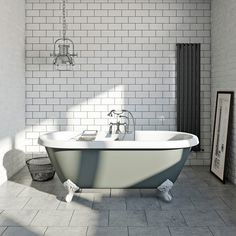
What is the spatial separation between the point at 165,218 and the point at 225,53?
8.93 ft

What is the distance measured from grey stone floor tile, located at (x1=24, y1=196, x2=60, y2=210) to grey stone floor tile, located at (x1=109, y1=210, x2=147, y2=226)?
0.70 m

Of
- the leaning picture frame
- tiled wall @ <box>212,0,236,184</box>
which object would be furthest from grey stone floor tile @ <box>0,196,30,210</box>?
tiled wall @ <box>212,0,236,184</box>

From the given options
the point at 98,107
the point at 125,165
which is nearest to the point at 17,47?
the point at 98,107

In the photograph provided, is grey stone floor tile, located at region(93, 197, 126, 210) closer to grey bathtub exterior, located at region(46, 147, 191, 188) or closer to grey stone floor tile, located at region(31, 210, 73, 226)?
grey bathtub exterior, located at region(46, 147, 191, 188)

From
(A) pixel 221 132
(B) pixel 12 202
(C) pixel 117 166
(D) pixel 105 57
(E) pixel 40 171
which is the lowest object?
(B) pixel 12 202

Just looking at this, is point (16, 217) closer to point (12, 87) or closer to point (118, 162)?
point (118, 162)

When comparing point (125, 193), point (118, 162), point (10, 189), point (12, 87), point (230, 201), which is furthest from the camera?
point (12, 87)

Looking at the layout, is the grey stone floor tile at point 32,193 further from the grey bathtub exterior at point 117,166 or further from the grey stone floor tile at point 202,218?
the grey stone floor tile at point 202,218

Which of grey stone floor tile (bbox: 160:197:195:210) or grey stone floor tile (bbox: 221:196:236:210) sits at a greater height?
grey stone floor tile (bbox: 221:196:236:210)

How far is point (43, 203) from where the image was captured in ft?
13.3

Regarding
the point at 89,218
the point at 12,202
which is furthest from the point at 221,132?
the point at 12,202

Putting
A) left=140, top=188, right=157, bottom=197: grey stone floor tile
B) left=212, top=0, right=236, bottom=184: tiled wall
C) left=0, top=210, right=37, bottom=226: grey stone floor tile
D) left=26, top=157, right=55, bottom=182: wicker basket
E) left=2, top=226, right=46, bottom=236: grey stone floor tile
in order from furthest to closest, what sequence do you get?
left=26, top=157, right=55, bottom=182: wicker basket → left=212, top=0, right=236, bottom=184: tiled wall → left=140, top=188, right=157, bottom=197: grey stone floor tile → left=0, top=210, right=37, bottom=226: grey stone floor tile → left=2, top=226, right=46, bottom=236: grey stone floor tile

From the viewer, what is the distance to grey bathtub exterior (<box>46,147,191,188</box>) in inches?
156

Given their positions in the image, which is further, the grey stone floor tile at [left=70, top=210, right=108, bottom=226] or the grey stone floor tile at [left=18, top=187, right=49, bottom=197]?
the grey stone floor tile at [left=18, top=187, right=49, bottom=197]
